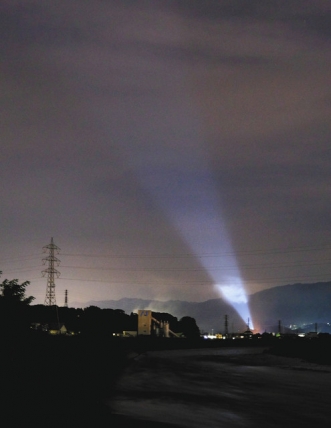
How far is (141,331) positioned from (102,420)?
13742cm

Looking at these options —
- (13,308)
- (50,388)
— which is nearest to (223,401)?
(50,388)

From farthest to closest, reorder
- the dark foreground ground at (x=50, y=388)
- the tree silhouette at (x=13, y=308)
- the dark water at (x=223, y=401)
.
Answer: the tree silhouette at (x=13, y=308) → the dark water at (x=223, y=401) → the dark foreground ground at (x=50, y=388)

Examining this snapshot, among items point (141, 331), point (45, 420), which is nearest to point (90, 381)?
point (45, 420)

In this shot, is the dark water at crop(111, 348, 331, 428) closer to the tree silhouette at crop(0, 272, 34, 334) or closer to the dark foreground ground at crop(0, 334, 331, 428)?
the dark foreground ground at crop(0, 334, 331, 428)

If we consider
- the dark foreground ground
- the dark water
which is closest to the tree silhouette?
the dark foreground ground

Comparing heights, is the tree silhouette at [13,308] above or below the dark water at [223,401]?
above

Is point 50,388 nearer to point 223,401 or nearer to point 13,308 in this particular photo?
point 223,401

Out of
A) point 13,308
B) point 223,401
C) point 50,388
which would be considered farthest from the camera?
point 13,308

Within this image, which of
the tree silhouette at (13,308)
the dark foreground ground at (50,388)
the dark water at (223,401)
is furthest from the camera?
the tree silhouette at (13,308)

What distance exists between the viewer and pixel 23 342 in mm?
39438

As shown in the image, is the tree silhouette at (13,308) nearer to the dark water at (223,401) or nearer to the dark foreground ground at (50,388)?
the dark foreground ground at (50,388)

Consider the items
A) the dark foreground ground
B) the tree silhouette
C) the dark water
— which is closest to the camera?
the dark foreground ground

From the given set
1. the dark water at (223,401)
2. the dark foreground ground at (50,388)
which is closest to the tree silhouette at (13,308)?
the dark foreground ground at (50,388)

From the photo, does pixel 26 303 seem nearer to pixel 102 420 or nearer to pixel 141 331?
pixel 102 420
